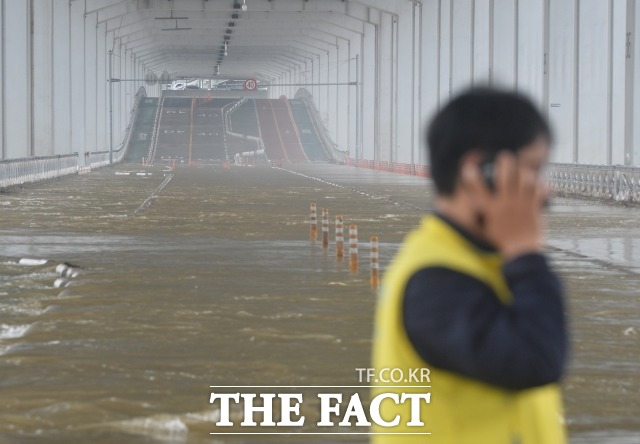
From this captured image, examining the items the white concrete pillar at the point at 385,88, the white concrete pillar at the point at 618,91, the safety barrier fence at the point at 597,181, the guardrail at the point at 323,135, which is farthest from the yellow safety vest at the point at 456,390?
the guardrail at the point at 323,135

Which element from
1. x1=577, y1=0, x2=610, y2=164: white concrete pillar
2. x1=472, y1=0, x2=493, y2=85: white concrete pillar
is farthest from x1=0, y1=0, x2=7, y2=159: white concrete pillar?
x1=472, y1=0, x2=493, y2=85: white concrete pillar

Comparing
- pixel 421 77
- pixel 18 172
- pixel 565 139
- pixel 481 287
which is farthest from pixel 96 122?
pixel 481 287

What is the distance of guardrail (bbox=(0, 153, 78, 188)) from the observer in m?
57.4

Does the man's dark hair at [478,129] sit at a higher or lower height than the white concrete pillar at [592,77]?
lower

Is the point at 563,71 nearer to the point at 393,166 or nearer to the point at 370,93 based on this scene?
the point at 393,166

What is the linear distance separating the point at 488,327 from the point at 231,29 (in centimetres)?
12075

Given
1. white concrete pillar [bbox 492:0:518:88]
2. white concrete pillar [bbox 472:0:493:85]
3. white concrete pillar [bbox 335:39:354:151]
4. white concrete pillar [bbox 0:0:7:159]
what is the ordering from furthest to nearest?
1. white concrete pillar [bbox 335:39:354:151]
2. white concrete pillar [bbox 472:0:493:85]
3. white concrete pillar [bbox 492:0:518:88]
4. white concrete pillar [bbox 0:0:7:159]

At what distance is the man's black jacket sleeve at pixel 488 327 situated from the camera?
3008 mm

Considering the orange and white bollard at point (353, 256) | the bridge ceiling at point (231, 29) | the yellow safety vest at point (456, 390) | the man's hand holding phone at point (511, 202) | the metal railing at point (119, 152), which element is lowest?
the orange and white bollard at point (353, 256)

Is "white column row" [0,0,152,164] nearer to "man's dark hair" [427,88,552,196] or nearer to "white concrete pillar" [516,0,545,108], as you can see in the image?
"white concrete pillar" [516,0,545,108]

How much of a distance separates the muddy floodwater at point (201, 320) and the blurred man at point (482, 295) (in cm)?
723

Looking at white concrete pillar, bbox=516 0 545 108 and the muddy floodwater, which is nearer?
the muddy floodwater

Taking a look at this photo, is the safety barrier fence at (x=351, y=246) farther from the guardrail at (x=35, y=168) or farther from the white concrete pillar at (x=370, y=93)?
the white concrete pillar at (x=370, y=93)

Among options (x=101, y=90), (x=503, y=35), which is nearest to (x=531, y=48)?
(x=503, y=35)
